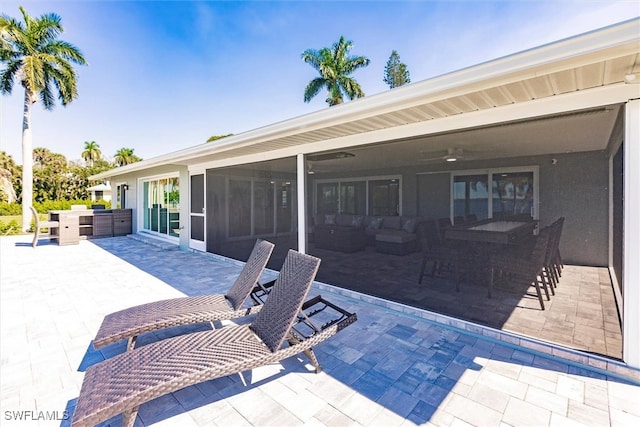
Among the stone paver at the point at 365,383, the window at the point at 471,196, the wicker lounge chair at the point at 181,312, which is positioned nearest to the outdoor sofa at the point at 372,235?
the window at the point at 471,196

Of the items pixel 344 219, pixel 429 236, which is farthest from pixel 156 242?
pixel 429 236

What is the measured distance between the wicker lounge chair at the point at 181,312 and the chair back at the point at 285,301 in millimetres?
481

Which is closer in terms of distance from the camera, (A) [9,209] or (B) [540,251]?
(B) [540,251]

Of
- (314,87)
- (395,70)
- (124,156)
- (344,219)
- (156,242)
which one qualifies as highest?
(395,70)

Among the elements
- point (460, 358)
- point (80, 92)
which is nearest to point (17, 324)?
point (460, 358)

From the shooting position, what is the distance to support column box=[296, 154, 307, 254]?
5.22 metres

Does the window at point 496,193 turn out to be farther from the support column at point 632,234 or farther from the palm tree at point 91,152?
the palm tree at point 91,152

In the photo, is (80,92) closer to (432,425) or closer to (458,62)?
(458,62)

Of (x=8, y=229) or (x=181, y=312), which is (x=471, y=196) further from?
(x=8, y=229)

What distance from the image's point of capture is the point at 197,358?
2064 mm

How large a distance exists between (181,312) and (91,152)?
46.0 meters

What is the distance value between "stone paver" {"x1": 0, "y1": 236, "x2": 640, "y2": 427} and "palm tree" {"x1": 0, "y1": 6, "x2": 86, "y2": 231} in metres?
14.3

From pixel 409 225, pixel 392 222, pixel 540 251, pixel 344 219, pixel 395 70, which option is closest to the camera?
pixel 540 251

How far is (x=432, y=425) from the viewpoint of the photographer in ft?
6.23
